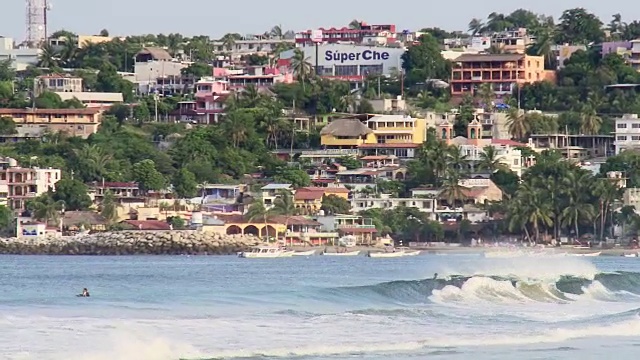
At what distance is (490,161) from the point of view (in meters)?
112

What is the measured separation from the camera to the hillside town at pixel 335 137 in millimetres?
102688

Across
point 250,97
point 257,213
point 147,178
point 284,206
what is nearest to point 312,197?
point 284,206

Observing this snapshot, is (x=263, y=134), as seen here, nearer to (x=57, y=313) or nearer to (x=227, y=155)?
(x=227, y=155)

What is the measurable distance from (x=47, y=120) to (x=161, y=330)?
84.0 m

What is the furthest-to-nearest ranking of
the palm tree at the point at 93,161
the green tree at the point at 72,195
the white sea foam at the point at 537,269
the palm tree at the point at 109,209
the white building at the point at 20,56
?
the white building at the point at 20,56, the palm tree at the point at 93,161, the green tree at the point at 72,195, the palm tree at the point at 109,209, the white sea foam at the point at 537,269

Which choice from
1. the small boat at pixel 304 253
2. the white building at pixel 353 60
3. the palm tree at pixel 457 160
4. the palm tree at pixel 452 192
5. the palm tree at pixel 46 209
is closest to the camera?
the small boat at pixel 304 253

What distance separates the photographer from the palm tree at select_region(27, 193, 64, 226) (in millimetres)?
100250

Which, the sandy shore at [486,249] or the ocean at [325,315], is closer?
the ocean at [325,315]

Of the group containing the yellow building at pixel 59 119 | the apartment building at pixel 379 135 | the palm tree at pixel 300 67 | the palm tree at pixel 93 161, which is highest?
the palm tree at pixel 300 67

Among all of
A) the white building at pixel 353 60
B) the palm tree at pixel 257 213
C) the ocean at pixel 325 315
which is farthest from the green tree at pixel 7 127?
the ocean at pixel 325 315

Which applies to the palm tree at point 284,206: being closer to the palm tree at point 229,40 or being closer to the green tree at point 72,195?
the green tree at point 72,195

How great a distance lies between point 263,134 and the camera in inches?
4695

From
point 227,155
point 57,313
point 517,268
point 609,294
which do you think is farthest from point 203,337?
point 227,155

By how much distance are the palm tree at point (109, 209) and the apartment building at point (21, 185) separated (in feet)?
10.9
